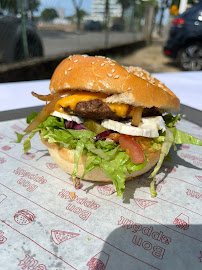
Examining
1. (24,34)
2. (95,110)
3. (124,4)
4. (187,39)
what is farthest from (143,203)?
(124,4)

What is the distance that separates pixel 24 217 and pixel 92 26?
410 inches

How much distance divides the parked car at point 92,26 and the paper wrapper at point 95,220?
922 centimetres

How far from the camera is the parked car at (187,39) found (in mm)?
7588

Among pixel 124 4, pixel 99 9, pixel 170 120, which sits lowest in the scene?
pixel 170 120

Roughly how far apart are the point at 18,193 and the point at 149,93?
1125 millimetres

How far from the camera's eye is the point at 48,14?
294 inches

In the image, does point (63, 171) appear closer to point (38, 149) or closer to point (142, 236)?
point (38, 149)

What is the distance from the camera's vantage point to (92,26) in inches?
413

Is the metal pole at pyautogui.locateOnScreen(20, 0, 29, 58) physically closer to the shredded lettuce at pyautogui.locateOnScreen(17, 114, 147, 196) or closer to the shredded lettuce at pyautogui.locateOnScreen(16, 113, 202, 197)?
the shredded lettuce at pyautogui.locateOnScreen(16, 113, 202, 197)

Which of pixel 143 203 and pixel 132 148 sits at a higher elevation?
pixel 132 148

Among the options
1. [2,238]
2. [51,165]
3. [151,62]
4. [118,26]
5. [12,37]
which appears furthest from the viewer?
[118,26]

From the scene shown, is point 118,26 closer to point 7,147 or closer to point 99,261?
point 7,147

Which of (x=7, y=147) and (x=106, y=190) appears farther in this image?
(x=7, y=147)

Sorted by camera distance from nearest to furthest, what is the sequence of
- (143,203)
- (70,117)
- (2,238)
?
1. (2,238)
2. (143,203)
3. (70,117)
